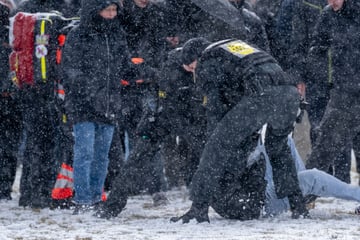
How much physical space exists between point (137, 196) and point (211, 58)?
118 inches

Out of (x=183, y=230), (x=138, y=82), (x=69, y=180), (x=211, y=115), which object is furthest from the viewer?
(x=138, y=82)

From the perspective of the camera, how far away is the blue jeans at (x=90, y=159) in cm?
934

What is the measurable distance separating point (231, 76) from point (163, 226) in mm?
1268

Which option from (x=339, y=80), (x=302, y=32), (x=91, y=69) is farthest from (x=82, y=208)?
(x=302, y=32)

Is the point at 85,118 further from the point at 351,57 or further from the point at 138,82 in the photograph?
the point at 351,57

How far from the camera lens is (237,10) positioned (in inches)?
416

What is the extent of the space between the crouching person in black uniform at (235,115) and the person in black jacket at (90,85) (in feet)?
4.06

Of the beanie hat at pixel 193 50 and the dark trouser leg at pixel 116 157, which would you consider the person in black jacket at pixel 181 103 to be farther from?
the dark trouser leg at pixel 116 157

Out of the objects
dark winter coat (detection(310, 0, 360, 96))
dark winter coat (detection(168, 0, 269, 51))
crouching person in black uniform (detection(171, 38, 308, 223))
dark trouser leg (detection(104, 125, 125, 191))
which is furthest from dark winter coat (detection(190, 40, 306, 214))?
dark trouser leg (detection(104, 125, 125, 191))

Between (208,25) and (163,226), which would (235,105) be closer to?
(163,226)

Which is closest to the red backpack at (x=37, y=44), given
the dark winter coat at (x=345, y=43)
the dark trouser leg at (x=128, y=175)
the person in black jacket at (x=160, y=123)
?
the person in black jacket at (x=160, y=123)

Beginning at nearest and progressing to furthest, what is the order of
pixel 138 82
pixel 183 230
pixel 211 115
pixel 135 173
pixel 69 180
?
pixel 183 230, pixel 211 115, pixel 135 173, pixel 69 180, pixel 138 82

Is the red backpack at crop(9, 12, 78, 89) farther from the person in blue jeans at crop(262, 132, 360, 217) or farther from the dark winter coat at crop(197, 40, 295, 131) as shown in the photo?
the person in blue jeans at crop(262, 132, 360, 217)

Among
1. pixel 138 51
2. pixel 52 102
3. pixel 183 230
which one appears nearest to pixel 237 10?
pixel 138 51
